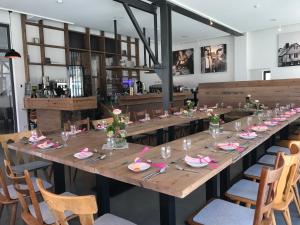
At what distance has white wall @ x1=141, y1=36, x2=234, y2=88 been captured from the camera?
34.4ft

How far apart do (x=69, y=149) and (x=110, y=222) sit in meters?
1.01

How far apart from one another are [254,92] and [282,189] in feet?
18.7

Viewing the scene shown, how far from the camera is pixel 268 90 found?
6930mm

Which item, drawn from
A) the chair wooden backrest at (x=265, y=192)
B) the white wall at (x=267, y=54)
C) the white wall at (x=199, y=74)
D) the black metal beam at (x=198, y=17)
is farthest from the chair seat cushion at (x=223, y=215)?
the white wall at (x=199, y=74)

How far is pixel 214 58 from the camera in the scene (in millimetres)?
10906

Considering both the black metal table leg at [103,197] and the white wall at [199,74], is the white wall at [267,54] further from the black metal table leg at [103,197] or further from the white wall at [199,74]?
the black metal table leg at [103,197]

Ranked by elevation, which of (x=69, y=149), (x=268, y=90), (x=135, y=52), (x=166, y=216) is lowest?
(x=166, y=216)

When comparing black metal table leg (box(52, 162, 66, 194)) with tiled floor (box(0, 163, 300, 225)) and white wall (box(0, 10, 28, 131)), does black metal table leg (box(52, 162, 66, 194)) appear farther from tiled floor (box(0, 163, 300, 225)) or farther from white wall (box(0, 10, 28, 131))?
white wall (box(0, 10, 28, 131))

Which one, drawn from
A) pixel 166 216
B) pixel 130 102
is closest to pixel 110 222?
pixel 166 216

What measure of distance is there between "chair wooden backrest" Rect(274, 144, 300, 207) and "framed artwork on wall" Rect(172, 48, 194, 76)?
9.90 m

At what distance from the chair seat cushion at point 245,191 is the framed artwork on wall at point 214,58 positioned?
29.4 feet

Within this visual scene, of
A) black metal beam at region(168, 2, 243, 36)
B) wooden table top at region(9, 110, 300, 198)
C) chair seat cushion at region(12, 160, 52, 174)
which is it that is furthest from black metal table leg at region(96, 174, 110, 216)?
black metal beam at region(168, 2, 243, 36)

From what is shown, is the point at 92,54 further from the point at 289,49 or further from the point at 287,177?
the point at 287,177

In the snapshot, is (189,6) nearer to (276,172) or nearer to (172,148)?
(172,148)
